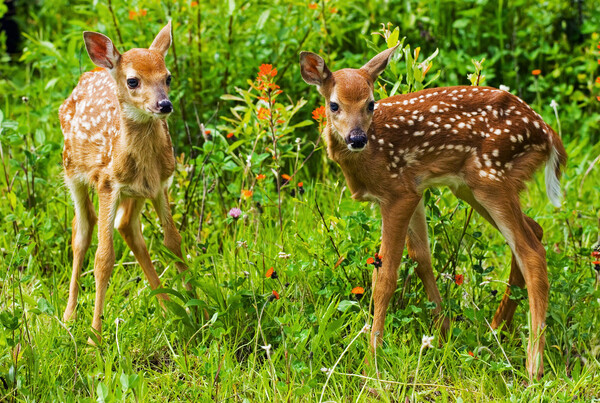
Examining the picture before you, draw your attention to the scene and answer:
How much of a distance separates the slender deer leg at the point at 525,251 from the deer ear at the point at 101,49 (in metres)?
1.94

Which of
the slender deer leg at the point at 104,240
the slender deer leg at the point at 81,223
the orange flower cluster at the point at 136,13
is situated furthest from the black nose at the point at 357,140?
the orange flower cluster at the point at 136,13

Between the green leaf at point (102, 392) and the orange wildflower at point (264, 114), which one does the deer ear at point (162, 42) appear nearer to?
the orange wildflower at point (264, 114)

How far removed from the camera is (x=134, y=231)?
4.68 meters

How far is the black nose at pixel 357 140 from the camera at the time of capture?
396 cm

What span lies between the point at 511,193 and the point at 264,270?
1.33 meters

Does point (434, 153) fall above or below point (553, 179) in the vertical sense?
above

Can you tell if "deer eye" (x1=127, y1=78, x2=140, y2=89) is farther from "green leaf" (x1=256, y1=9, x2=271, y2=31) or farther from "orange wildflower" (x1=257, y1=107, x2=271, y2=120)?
"green leaf" (x1=256, y1=9, x2=271, y2=31)

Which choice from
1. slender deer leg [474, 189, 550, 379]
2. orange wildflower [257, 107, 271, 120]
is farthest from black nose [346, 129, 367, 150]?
orange wildflower [257, 107, 271, 120]

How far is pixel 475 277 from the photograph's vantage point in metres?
4.63

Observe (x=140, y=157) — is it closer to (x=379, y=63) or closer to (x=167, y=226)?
(x=167, y=226)

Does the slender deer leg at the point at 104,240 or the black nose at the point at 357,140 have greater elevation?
the black nose at the point at 357,140

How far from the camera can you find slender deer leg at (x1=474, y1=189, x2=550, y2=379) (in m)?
4.11

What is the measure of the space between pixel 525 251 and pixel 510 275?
401mm

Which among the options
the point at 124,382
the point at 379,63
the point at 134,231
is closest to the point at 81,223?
the point at 134,231
